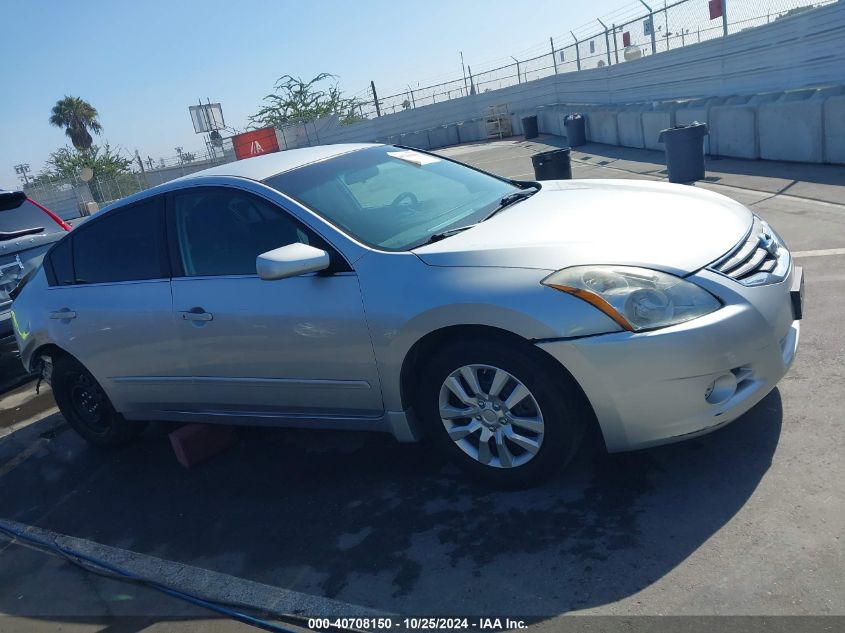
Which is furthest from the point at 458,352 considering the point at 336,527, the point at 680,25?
the point at 680,25

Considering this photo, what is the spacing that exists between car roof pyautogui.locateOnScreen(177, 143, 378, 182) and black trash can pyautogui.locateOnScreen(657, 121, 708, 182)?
6.54 metres

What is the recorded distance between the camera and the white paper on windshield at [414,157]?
15.5 ft

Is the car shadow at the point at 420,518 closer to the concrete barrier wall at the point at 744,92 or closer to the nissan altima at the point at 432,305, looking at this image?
the nissan altima at the point at 432,305

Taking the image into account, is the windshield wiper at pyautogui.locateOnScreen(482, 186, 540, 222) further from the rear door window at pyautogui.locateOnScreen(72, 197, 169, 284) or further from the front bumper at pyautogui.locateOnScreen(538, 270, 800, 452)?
the rear door window at pyautogui.locateOnScreen(72, 197, 169, 284)

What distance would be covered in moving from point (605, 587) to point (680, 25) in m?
16.3

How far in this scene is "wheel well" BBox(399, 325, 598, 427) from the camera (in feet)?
10.4

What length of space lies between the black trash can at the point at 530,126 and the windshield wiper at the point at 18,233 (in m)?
20.5

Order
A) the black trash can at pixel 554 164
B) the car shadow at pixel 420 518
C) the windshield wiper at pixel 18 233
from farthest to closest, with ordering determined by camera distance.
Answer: the black trash can at pixel 554 164 < the windshield wiper at pixel 18 233 < the car shadow at pixel 420 518

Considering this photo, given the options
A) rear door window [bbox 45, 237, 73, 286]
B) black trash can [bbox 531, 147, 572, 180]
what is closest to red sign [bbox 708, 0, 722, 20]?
black trash can [bbox 531, 147, 572, 180]

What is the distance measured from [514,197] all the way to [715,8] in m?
12.4

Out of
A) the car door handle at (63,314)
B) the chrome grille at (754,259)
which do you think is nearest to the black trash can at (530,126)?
the car door handle at (63,314)

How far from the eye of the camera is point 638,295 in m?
3.02

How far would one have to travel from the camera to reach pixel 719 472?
10.8 ft

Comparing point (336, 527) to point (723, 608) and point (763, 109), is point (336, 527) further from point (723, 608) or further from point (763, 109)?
point (763, 109)
